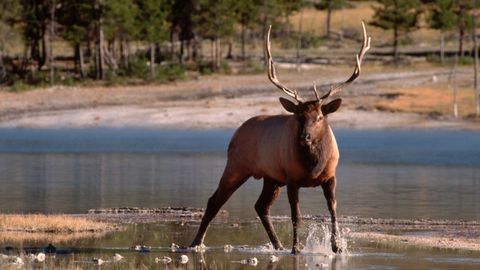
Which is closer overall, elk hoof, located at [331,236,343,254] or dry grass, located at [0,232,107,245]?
elk hoof, located at [331,236,343,254]

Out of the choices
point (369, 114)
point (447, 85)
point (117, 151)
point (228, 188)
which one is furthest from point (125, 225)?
point (447, 85)

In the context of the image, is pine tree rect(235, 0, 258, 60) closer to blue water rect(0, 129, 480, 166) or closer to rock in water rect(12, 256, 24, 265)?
blue water rect(0, 129, 480, 166)

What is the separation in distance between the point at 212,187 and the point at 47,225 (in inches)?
365

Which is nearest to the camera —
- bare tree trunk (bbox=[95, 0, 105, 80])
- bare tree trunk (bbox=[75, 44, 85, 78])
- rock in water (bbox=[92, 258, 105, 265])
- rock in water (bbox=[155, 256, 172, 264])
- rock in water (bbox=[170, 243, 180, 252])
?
rock in water (bbox=[92, 258, 105, 265])

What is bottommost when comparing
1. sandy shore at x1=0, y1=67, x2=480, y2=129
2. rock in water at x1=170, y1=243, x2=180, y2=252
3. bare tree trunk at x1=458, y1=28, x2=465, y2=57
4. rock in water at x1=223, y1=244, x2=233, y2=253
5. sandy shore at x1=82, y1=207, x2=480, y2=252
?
bare tree trunk at x1=458, y1=28, x2=465, y2=57

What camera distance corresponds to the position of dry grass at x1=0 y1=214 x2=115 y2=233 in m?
17.5

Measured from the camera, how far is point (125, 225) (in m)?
18.6

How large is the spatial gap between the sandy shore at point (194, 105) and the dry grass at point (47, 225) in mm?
26191

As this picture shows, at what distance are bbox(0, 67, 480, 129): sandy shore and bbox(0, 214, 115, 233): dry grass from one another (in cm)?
2619

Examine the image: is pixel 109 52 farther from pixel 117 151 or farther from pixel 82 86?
pixel 117 151

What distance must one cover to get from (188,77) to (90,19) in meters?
5.41

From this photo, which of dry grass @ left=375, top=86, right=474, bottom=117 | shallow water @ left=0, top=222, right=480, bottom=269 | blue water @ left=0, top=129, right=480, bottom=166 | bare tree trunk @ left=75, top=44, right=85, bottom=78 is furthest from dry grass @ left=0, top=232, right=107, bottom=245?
bare tree trunk @ left=75, top=44, right=85, bottom=78

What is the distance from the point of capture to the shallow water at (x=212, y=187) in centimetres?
1504

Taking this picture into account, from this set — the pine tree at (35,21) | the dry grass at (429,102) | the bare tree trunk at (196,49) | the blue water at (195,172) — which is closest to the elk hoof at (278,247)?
the blue water at (195,172)
